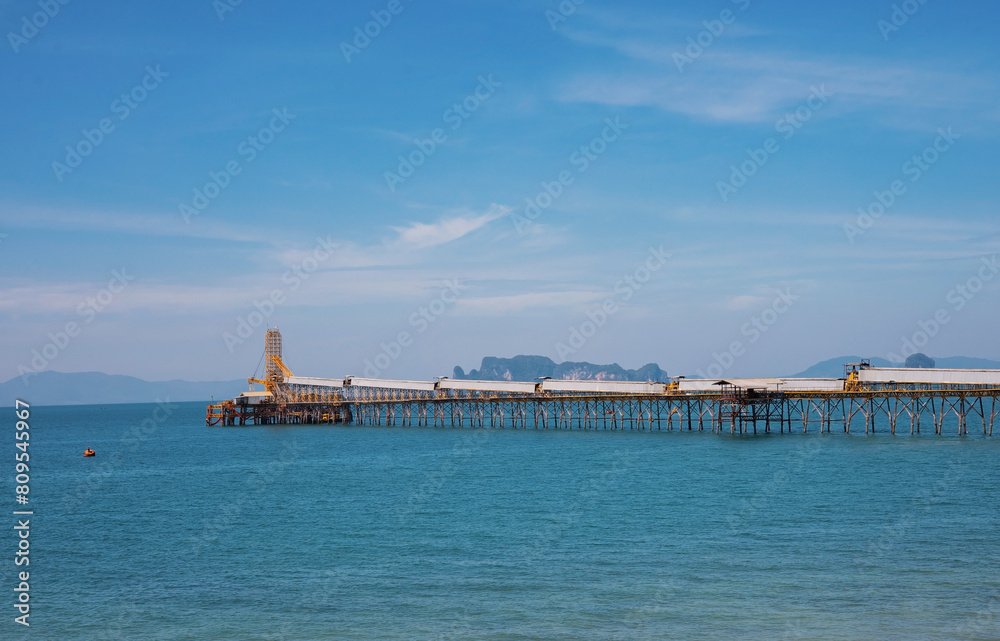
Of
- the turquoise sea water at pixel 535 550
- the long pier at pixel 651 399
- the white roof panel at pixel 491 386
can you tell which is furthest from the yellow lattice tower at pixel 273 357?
the turquoise sea water at pixel 535 550

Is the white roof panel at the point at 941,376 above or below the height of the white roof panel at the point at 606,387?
above

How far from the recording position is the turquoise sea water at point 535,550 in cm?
2327

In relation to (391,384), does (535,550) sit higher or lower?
lower

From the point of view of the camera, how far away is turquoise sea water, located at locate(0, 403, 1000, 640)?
23266mm

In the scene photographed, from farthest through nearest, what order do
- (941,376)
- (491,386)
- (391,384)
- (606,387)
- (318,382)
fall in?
(318,382), (391,384), (491,386), (606,387), (941,376)

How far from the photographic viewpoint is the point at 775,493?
4256 centimetres

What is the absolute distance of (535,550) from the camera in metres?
31.4

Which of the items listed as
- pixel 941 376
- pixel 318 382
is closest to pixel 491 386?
pixel 318 382

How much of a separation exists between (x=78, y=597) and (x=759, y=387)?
6532cm

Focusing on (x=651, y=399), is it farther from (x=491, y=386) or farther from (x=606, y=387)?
(x=491, y=386)

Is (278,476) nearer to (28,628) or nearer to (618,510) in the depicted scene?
(618,510)

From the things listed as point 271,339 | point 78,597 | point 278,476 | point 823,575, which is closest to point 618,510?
point 823,575

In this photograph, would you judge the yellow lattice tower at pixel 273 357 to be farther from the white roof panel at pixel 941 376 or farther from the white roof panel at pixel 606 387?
the white roof panel at pixel 941 376

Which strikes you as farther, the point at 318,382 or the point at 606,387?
the point at 318,382
